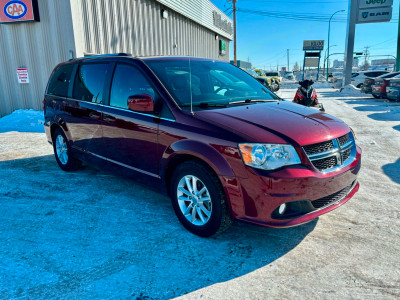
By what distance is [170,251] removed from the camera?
2.92m

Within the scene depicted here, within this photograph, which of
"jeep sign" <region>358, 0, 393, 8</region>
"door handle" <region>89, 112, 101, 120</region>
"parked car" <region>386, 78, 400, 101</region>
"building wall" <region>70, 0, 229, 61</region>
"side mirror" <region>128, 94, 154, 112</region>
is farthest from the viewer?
"jeep sign" <region>358, 0, 393, 8</region>

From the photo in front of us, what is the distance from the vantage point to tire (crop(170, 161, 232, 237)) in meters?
2.87

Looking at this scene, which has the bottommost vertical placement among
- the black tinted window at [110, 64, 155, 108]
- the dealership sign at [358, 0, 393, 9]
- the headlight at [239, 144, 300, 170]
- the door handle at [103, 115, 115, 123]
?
the headlight at [239, 144, 300, 170]

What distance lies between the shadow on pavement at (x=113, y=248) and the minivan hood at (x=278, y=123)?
105 cm

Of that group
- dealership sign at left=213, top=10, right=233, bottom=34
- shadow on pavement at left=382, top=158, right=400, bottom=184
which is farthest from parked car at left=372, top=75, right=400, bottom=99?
dealership sign at left=213, top=10, right=233, bottom=34

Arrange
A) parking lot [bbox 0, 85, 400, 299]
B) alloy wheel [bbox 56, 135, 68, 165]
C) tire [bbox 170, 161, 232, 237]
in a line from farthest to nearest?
1. alloy wheel [bbox 56, 135, 68, 165]
2. tire [bbox 170, 161, 232, 237]
3. parking lot [bbox 0, 85, 400, 299]

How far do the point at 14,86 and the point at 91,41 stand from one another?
3233mm

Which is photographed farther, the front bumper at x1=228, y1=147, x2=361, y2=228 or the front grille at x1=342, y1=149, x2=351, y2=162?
the front grille at x1=342, y1=149, x2=351, y2=162

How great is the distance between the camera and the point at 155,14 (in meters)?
14.1

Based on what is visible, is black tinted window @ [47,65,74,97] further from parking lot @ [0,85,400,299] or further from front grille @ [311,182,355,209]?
front grille @ [311,182,355,209]

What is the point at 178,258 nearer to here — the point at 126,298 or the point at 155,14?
the point at 126,298

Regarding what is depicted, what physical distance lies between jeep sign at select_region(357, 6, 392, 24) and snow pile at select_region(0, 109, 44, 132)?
2687 centimetres

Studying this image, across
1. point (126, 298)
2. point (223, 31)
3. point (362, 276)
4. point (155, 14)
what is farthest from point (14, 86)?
point (223, 31)

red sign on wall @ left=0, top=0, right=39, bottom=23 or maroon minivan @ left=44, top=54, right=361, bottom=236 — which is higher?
red sign on wall @ left=0, top=0, right=39, bottom=23
